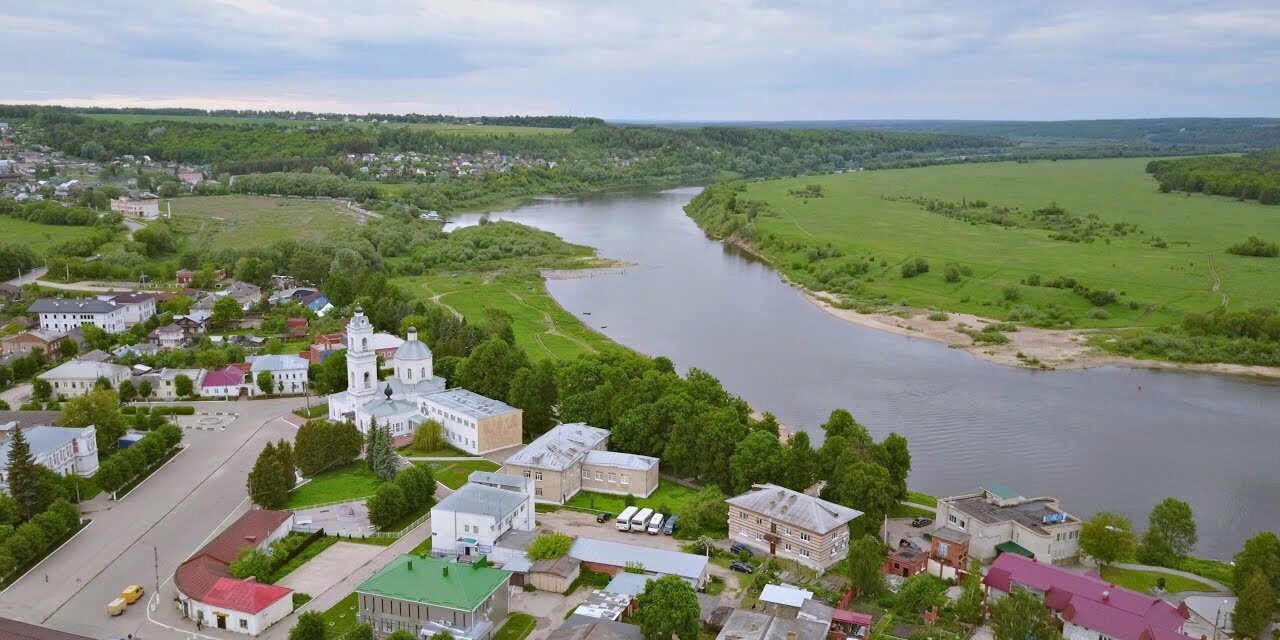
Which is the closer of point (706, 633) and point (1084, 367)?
point (706, 633)

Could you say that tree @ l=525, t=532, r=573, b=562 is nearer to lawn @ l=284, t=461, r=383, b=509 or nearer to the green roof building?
the green roof building

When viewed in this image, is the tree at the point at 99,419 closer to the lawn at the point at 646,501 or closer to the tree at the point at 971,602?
the lawn at the point at 646,501

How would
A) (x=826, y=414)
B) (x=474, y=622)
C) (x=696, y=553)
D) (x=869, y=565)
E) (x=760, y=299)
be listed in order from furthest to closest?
1. (x=760, y=299)
2. (x=826, y=414)
3. (x=696, y=553)
4. (x=869, y=565)
5. (x=474, y=622)

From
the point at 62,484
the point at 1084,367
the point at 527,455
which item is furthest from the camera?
the point at 1084,367

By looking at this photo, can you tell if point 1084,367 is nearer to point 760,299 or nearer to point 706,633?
A: point 760,299

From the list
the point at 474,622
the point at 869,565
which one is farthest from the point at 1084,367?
the point at 474,622

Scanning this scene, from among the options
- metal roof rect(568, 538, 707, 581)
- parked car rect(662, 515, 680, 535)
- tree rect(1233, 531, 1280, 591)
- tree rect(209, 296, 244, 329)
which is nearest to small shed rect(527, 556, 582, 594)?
metal roof rect(568, 538, 707, 581)
